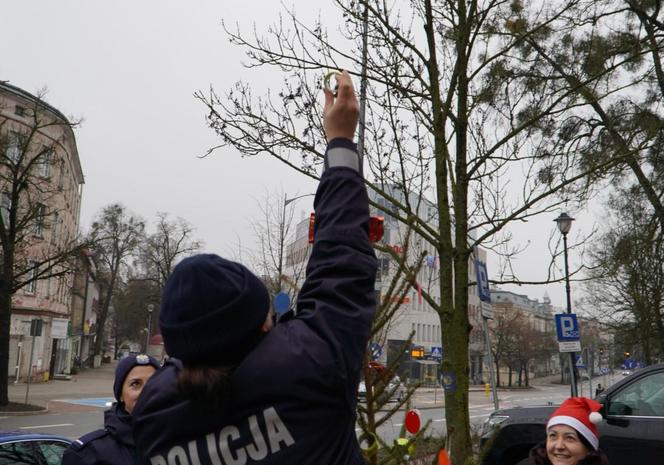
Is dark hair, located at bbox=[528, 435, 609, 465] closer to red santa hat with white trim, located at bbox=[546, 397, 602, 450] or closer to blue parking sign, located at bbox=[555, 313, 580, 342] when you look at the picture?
red santa hat with white trim, located at bbox=[546, 397, 602, 450]

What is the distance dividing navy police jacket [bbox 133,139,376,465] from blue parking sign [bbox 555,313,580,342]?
42.1ft

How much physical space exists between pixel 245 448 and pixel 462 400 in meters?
5.25

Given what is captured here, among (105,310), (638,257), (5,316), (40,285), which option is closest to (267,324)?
(638,257)

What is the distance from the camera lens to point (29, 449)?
6539mm

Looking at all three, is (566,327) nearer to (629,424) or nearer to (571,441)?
(629,424)

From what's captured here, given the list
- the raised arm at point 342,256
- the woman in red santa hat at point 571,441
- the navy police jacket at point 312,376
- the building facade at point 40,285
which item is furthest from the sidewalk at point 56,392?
the raised arm at point 342,256

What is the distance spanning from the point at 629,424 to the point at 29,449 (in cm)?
598

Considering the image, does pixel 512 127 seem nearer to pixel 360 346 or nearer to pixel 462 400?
pixel 462 400

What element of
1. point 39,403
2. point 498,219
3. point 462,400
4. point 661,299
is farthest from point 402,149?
point 39,403

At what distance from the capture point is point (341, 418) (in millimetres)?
1353

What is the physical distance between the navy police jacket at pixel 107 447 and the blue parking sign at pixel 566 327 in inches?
458

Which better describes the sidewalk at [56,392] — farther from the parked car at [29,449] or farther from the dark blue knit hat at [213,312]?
the dark blue knit hat at [213,312]

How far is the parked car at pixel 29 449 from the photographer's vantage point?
6.36 meters

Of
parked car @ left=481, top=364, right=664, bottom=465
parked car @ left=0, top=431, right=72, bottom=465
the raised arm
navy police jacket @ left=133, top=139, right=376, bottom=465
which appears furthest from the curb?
the raised arm
